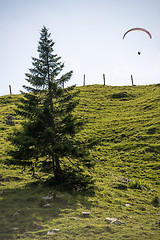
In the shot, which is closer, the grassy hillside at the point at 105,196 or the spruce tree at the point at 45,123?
the grassy hillside at the point at 105,196

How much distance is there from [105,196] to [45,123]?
20.5 feet

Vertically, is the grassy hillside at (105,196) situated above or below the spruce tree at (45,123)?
below

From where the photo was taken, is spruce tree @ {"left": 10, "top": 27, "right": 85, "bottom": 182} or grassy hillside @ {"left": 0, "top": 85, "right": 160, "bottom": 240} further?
spruce tree @ {"left": 10, "top": 27, "right": 85, "bottom": 182}

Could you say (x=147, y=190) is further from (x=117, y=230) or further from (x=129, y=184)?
(x=117, y=230)

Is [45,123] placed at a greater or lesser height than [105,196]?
greater

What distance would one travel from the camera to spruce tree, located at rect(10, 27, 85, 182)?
41.0 feet

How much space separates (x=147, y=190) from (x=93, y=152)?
8.00 meters

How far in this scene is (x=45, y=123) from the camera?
13.0 meters

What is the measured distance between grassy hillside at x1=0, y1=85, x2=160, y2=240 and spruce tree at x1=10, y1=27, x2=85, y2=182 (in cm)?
154

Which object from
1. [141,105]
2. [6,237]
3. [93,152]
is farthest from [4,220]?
[141,105]

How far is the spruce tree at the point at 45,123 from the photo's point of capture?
12.5m

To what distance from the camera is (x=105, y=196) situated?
13242 mm

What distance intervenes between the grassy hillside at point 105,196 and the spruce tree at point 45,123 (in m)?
1.54

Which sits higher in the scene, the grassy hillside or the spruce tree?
the spruce tree
